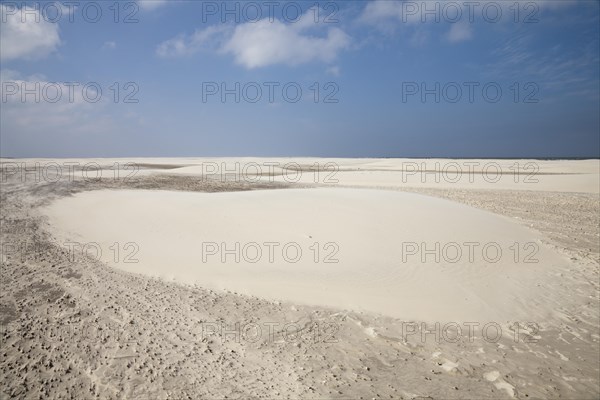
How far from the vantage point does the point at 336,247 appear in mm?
7535

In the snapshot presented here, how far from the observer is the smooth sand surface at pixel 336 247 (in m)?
5.85

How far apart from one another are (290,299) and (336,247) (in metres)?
2.24

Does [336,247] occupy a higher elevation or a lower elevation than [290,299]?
higher

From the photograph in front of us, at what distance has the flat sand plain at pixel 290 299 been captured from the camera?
3.78 m

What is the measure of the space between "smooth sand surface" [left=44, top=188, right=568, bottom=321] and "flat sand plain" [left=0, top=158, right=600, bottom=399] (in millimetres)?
45

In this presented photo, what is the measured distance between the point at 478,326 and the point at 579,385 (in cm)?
135

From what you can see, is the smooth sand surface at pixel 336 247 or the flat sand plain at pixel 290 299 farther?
the smooth sand surface at pixel 336 247

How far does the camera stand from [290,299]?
5.64 m

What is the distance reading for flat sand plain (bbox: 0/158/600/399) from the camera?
3.78m

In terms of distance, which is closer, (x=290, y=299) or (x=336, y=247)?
(x=290, y=299)

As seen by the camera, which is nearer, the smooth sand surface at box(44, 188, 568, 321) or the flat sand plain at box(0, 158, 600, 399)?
the flat sand plain at box(0, 158, 600, 399)

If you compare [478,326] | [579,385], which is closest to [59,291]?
[478,326]

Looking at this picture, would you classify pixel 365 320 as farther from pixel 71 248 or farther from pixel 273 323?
pixel 71 248

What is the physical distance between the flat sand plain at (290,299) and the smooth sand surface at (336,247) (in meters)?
0.05
